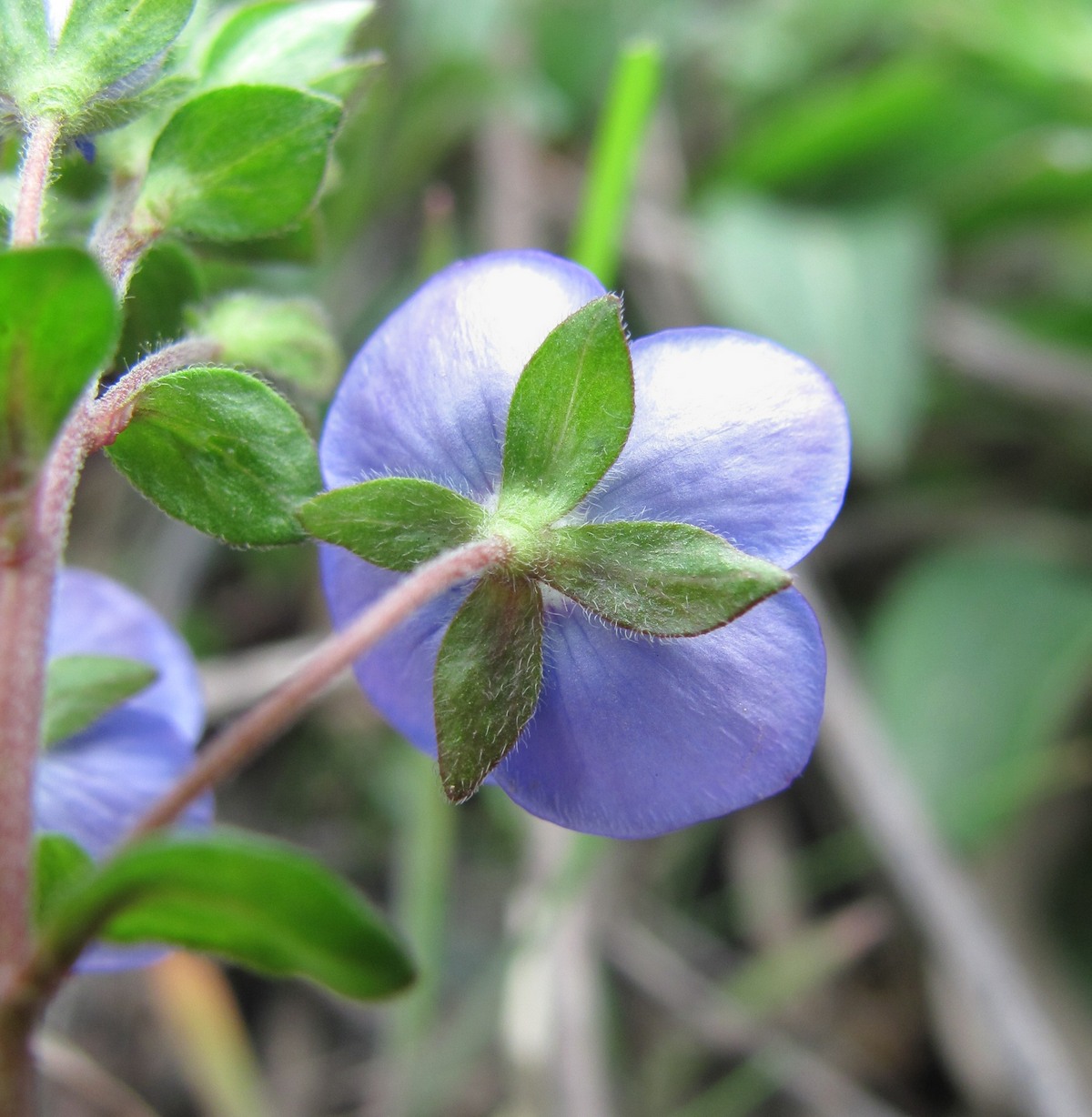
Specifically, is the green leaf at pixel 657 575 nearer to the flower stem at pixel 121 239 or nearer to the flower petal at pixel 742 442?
the flower petal at pixel 742 442

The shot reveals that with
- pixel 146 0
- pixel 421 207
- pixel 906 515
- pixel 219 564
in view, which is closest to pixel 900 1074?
pixel 906 515

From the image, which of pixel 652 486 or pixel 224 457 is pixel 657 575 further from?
pixel 224 457

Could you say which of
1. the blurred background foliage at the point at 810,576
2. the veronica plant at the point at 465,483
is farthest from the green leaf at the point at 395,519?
the blurred background foliage at the point at 810,576

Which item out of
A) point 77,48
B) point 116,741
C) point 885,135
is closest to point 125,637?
point 116,741

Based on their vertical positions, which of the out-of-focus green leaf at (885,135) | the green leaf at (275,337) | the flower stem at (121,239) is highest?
the flower stem at (121,239)

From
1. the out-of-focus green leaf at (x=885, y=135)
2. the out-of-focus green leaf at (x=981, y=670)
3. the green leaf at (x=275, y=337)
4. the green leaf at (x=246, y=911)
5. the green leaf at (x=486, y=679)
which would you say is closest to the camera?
the green leaf at (x=246, y=911)

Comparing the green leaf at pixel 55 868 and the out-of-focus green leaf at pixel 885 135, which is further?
the out-of-focus green leaf at pixel 885 135

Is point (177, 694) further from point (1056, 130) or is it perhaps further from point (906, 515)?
point (1056, 130)
